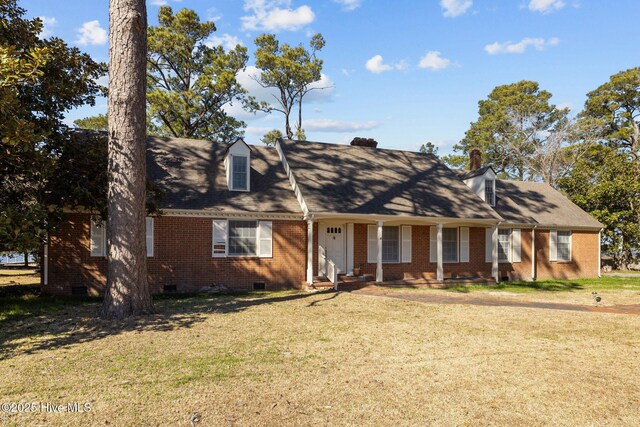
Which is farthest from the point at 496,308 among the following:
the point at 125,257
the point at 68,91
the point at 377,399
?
the point at 68,91

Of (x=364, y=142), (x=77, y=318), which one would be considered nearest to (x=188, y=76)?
(x=364, y=142)

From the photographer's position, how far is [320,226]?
1923cm

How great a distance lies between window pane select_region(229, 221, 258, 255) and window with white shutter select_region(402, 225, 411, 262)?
23.1 ft

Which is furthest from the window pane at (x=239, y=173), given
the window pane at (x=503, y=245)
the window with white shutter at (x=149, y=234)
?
the window pane at (x=503, y=245)

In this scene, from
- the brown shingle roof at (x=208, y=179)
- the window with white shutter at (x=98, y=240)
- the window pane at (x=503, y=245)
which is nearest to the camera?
the window with white shutter at (x=98, y=240)

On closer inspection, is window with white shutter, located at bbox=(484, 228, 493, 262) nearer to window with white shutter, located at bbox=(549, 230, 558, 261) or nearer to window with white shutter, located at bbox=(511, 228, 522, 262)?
window with white shutter, located at bbox=(511, 228, 522, 262)

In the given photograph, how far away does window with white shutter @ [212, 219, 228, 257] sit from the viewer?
17.2 m

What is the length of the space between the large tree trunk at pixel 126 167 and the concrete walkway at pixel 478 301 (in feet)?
27.3

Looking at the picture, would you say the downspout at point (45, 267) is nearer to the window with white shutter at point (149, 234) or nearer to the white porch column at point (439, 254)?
the window with white shutter at point (149, 234)

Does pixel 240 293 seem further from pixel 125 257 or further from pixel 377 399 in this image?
pixel 377 399

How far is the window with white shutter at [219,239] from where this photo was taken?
17172 mm

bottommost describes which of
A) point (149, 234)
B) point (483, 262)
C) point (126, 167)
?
point (483, 262)

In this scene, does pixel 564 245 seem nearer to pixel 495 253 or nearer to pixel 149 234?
pixel 495 253

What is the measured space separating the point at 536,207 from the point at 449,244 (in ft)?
23.6
